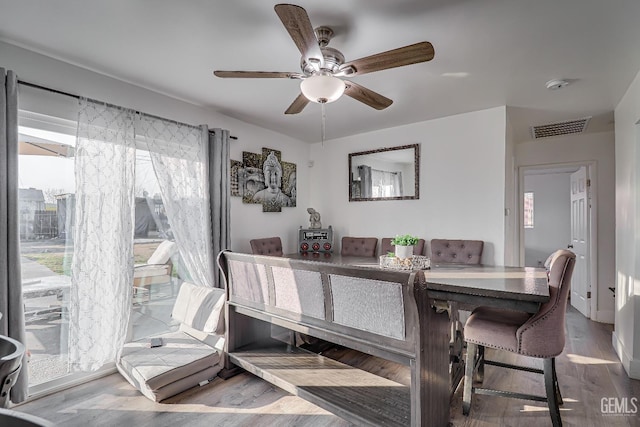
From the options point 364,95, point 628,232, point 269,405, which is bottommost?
point 269,405

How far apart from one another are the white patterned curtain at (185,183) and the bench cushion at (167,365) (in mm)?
757

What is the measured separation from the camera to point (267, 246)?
4.09m

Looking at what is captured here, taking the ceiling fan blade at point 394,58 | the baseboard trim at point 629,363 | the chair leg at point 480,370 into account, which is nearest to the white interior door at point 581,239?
the baseboard trim at point 629,363

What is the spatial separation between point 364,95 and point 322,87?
20.6 inches

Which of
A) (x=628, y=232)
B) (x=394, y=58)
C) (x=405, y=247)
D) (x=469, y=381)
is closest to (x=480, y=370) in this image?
(x=469, y=381)

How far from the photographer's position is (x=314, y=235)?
4.40m

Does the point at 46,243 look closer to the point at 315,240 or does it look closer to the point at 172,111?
the point at 172,111

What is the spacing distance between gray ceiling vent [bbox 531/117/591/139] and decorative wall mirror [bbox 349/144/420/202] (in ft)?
5.30

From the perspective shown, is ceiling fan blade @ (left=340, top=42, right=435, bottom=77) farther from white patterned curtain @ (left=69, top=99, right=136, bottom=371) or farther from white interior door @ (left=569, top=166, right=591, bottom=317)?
white interior door @ (left=569, top=166, right=591, bottom=317)

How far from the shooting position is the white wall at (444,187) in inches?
137

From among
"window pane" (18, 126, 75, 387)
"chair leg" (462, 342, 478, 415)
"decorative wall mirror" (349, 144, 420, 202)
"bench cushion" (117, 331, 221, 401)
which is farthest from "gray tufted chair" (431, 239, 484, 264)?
"window pane" (18, 126, 75, 387)

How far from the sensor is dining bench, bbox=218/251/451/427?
1.68 meters

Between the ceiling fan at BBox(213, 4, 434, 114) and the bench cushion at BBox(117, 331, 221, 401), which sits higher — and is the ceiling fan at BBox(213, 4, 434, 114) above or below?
above

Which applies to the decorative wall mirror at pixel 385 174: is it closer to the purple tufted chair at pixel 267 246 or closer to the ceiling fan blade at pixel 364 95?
the purple tufted chair at pixel 267 246
